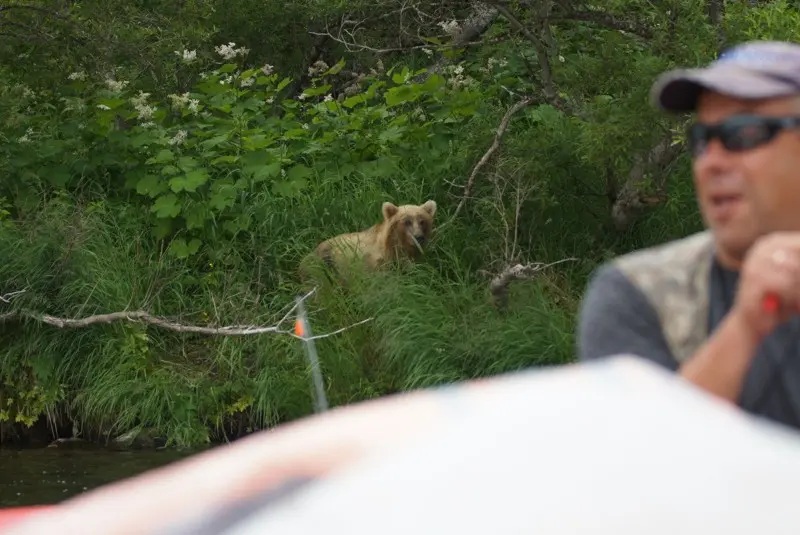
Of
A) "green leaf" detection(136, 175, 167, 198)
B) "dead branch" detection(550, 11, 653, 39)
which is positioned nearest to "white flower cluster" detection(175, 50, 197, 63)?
"green leaf" detection(136, 175, 167, 198)

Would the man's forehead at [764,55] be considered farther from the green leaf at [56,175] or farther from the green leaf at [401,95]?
the green leaf at [56,175]

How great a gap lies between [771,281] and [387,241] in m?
8.74

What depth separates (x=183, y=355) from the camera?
34.8 ft

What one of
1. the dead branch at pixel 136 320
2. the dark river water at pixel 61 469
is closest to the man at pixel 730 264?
the dark river water at pixel 61 469

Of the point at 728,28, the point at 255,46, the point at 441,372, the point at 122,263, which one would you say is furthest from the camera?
the point at 255,46

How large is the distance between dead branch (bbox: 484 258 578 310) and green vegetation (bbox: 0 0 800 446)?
59mm

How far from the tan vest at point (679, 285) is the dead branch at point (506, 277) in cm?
750

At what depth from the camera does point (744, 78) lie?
1.97 meters

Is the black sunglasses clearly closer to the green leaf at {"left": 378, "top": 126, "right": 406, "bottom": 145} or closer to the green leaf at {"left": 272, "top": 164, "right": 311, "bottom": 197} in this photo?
the green leaf at {"left": 272, "top": 164, "right": 311, "bottom": 197}

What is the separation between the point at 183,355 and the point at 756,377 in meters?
8.91

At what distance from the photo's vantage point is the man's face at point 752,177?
1974 mm

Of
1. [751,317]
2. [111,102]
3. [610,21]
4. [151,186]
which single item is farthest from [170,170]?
[751,317]

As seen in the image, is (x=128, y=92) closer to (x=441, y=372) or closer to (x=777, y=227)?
(x=441, y=372)

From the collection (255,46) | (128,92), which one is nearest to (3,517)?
(128,92)
